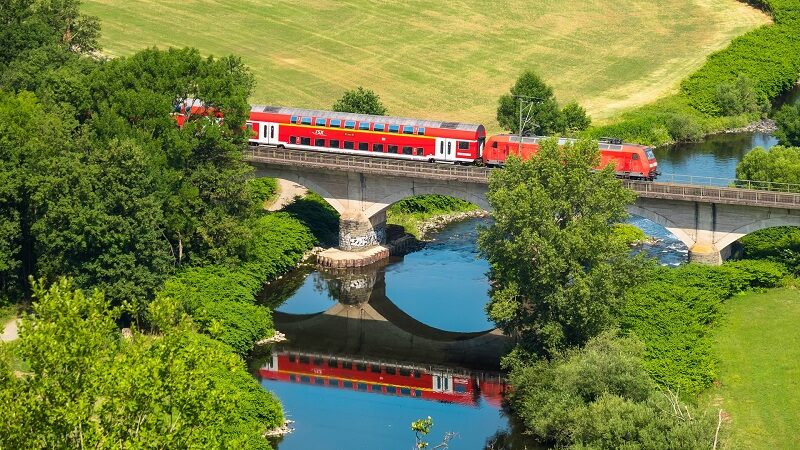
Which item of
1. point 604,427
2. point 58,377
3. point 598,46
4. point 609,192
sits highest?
point 598,46

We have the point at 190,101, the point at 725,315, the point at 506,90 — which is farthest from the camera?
the point at 506,90

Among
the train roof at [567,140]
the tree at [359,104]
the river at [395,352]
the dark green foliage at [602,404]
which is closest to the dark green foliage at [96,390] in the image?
the dark green foliage at [602,404]

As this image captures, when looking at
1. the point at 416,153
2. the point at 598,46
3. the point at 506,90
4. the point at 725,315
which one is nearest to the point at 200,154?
the point at 416,153

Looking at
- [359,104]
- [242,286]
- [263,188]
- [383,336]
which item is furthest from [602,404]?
[359,104]

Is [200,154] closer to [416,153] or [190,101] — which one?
[190,101]

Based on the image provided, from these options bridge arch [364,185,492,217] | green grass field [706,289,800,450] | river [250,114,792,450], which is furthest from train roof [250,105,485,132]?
green grass field [706,289,800,450]

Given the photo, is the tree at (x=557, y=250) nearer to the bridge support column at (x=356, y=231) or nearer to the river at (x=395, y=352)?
the river at (x=395, y=352)

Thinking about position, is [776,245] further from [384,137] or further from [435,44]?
[435,44]
